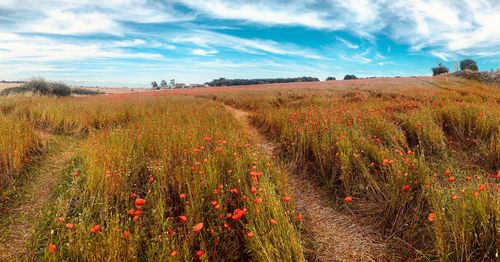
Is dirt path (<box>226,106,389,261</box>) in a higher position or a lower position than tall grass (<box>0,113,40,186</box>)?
lower

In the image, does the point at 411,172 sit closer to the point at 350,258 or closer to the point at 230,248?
the point at 350,258

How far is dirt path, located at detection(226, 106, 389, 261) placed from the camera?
8.22 feet

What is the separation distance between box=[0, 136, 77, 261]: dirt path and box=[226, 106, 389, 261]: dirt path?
2968 millimetres

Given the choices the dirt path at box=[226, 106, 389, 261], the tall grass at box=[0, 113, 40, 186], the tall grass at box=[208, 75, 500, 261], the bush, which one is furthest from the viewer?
the bush

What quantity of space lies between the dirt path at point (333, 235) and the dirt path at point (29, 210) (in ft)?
9.74

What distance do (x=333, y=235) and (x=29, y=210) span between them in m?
3.96

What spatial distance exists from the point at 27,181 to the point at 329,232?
15.9 feet

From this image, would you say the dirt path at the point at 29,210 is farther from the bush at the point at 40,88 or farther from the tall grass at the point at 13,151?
the bush at the point at 40,88

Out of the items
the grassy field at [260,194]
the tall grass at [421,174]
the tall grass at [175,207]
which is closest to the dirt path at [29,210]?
the grassy field at [260,194]

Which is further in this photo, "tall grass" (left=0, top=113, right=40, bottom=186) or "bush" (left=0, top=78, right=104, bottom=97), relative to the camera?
"bush" (left=0, top=78, right=104, bottom=97)

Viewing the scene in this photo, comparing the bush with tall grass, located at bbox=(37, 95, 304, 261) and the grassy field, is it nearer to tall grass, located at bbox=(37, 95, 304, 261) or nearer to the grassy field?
the grassy field

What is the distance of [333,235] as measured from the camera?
2857 mm

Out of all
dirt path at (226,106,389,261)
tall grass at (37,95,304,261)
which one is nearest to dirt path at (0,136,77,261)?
tall grass at (37,95,304,261)

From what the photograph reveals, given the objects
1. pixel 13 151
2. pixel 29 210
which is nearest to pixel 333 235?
pixel 29 210
